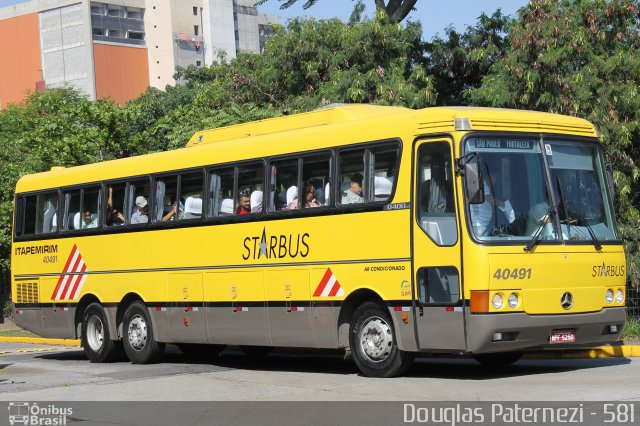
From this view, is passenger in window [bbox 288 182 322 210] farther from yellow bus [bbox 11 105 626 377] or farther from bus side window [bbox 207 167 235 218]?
bus side window [bbox 207 167 235 218]

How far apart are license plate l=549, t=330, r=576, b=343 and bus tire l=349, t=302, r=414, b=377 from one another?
1.85 meters

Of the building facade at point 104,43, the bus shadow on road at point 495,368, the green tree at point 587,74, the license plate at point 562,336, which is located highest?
the building facade at point 104,43

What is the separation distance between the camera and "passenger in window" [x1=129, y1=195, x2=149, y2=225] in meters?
19.0

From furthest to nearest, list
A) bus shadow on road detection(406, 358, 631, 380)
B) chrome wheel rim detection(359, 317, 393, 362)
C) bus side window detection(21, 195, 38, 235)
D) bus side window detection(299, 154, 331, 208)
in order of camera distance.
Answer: bus side window detection(21, 195, 38, 235), bus side window detection(299, 154, 331, 208), bus shadow on road detection(406, 358, 631, 380), chrome wheel rim detection(359, 317, 393, 362)

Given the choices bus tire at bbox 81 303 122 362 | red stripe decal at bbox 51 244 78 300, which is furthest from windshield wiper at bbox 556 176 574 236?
red stripe decal at bbox 51 244 78 300

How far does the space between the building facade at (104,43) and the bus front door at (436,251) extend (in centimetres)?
10536

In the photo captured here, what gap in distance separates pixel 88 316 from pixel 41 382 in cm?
414

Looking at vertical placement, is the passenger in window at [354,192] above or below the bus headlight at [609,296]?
above

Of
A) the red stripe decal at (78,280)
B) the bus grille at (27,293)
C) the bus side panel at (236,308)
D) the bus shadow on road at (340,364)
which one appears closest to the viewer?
the bus shadow on road at (340,364)

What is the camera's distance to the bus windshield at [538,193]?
13.5 meters

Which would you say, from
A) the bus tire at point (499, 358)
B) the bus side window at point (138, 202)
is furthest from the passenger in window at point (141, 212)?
the bus tire at point (499, 358)

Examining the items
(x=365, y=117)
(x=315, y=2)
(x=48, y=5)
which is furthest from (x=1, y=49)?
(x=365, y=117)

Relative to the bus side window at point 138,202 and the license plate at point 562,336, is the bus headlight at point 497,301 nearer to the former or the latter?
the license plate at point 562,336

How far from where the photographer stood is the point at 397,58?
87.1 ft
